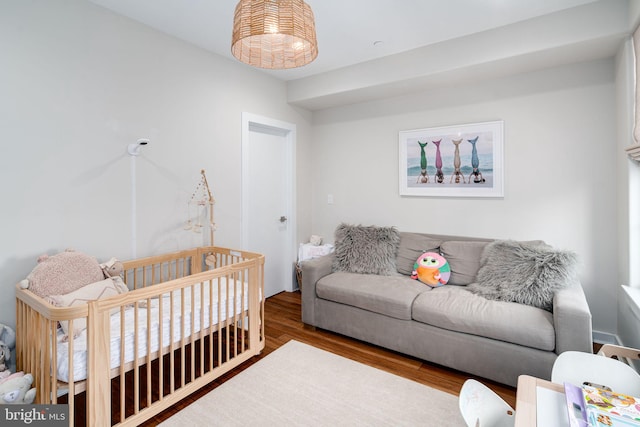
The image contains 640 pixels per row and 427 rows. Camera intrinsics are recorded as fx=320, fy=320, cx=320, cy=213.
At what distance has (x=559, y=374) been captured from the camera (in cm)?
135

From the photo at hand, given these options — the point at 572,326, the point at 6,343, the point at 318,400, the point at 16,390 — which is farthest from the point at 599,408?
the point at 6,343

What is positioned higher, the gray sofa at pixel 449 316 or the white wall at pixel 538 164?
the white wall at pixel 538 164

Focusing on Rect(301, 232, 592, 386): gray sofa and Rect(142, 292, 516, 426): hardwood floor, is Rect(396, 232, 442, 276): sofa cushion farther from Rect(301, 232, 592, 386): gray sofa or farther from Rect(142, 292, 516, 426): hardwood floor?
Rect(142, 292, 516, 426): hardwood floor

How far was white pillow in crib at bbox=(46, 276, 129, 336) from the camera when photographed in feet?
5.64

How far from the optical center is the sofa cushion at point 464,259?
110 inches

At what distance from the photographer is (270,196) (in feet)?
12.4

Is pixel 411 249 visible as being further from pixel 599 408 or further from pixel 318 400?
pixel 599 408

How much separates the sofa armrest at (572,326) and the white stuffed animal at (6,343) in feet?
10.3

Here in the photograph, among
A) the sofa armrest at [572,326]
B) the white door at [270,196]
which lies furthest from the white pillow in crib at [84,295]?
the sofa armrest at [572,326]

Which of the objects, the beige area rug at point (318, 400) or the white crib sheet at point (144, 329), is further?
the beige area rug at point (318, 400)

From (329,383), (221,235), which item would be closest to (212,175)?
(221,235)

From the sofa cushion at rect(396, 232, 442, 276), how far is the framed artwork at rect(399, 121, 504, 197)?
1.71 ft

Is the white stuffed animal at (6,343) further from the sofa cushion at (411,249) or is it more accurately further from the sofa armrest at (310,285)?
the sofa cushion at (411,249)

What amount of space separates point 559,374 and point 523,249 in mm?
1305
